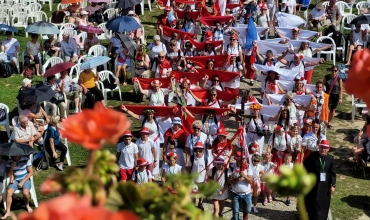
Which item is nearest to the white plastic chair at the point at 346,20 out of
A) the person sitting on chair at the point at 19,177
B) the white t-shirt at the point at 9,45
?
the white t-shirt at the point at 9,45

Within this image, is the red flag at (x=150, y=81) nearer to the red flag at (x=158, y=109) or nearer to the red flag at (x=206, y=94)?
the red flag at (x=206, y=94)

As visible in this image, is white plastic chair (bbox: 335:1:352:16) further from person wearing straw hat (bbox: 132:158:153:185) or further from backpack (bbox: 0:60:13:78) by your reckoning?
person wearing straw hat (bbox: 132:158:153:185)

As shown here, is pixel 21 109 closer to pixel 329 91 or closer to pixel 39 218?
pixel 329 91

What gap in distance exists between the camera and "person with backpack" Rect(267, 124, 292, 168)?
12.3m

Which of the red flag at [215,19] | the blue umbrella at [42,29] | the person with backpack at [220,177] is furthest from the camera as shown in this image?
the red flag at [215,19]

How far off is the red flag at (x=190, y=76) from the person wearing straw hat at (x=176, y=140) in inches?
104

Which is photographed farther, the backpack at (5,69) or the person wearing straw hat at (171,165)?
the backpack at (5,69)

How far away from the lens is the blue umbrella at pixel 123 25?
55.6 feet

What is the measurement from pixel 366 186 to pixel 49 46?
8.63 meters

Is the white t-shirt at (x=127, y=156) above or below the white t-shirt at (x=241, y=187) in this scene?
above

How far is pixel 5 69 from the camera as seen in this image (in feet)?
55.6

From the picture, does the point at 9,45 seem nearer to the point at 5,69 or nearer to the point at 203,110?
the point at 5,69

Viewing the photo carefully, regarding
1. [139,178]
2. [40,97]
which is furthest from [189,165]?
[40,97]

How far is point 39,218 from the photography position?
178cm
